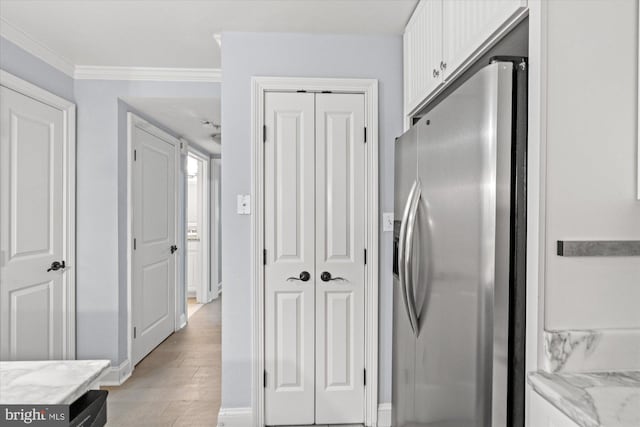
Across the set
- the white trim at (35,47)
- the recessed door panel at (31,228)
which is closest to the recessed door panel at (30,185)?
the recessed door panel at (31,228)

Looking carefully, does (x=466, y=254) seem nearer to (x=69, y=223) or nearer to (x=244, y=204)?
(x=244, y=204)

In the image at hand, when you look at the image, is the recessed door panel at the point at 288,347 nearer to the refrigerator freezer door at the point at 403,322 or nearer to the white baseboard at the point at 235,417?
the white baseboard at the point at 235,417

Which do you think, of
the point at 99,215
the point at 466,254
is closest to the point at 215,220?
the point at 99,215

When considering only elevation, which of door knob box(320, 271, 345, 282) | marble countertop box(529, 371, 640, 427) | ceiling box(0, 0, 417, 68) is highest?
ceiling box(0, 0, 417, 68)

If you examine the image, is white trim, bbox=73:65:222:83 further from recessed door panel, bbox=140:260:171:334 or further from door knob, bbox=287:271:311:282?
door knob, bbox=287:271:311:282

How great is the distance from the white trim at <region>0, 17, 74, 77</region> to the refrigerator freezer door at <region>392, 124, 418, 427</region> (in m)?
2.34

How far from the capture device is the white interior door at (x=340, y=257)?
227 centimetres

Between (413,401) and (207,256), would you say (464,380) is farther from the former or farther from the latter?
(207,256)

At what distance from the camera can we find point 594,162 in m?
1.01

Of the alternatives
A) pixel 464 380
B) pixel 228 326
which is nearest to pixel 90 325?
pixel 228 326

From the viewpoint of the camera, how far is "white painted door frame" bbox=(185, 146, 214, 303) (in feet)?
17.5

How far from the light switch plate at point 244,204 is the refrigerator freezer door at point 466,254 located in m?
1.14

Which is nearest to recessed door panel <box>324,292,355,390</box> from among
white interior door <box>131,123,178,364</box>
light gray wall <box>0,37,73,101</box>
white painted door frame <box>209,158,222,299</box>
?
white interior door <box>131,123,178,364</box>

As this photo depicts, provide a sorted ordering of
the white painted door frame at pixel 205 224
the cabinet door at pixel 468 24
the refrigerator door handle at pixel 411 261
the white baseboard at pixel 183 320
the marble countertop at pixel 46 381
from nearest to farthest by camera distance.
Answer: the marble countertop at pixel 46 381 < the cabinet door at pixel 468 24 < the refrigerator door handle at pixel 411 261 < the white baseboard at pixel 183 320 < the white painted door frame at pixel 205 224
